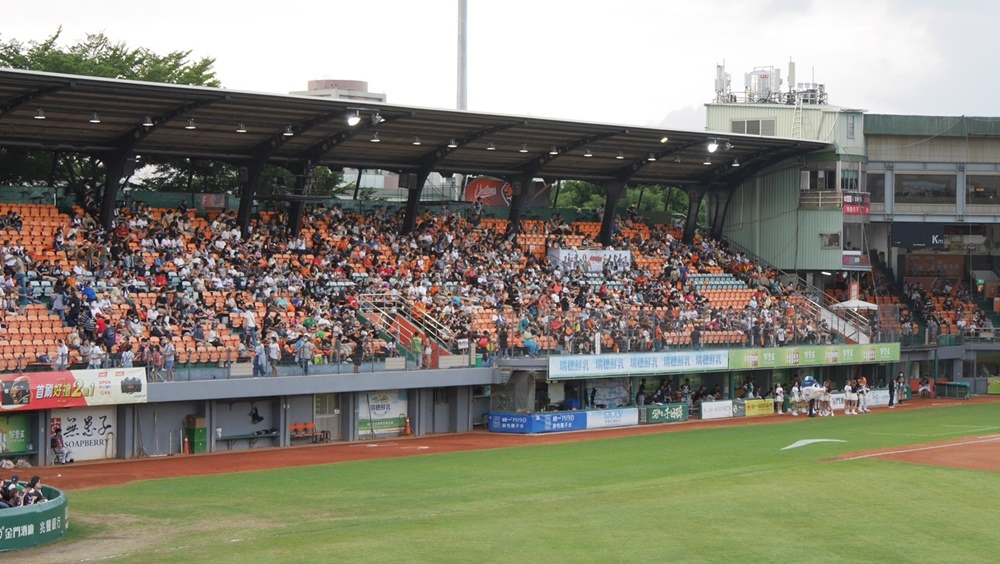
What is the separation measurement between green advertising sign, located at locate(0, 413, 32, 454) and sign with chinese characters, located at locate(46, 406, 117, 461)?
2.66 ft

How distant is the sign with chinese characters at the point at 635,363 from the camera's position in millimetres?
47219

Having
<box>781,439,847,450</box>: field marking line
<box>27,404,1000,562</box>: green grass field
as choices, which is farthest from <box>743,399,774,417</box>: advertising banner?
<box>27,404,1000,562</box>: green grass field

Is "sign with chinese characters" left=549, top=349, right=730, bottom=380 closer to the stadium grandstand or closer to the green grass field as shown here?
the stadium grandstand

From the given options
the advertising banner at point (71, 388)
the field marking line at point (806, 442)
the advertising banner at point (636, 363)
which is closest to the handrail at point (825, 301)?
the advertising banner at point (636, 363)

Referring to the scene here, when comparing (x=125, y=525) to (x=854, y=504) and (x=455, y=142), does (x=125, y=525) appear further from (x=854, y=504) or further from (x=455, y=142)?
(x=455, y=142)

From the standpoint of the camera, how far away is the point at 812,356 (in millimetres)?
57281

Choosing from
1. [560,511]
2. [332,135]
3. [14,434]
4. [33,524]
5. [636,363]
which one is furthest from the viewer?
[636,363]

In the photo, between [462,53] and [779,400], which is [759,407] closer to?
[779,400]

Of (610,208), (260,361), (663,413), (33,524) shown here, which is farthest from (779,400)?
(33,524)

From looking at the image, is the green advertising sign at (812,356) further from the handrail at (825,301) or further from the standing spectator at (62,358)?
the standing spectator at (62,358)

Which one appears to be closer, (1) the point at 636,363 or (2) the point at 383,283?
(2) the point at 383,283

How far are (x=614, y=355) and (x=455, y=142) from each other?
437 inches

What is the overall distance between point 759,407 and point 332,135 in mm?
21474

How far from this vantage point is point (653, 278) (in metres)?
59.1
